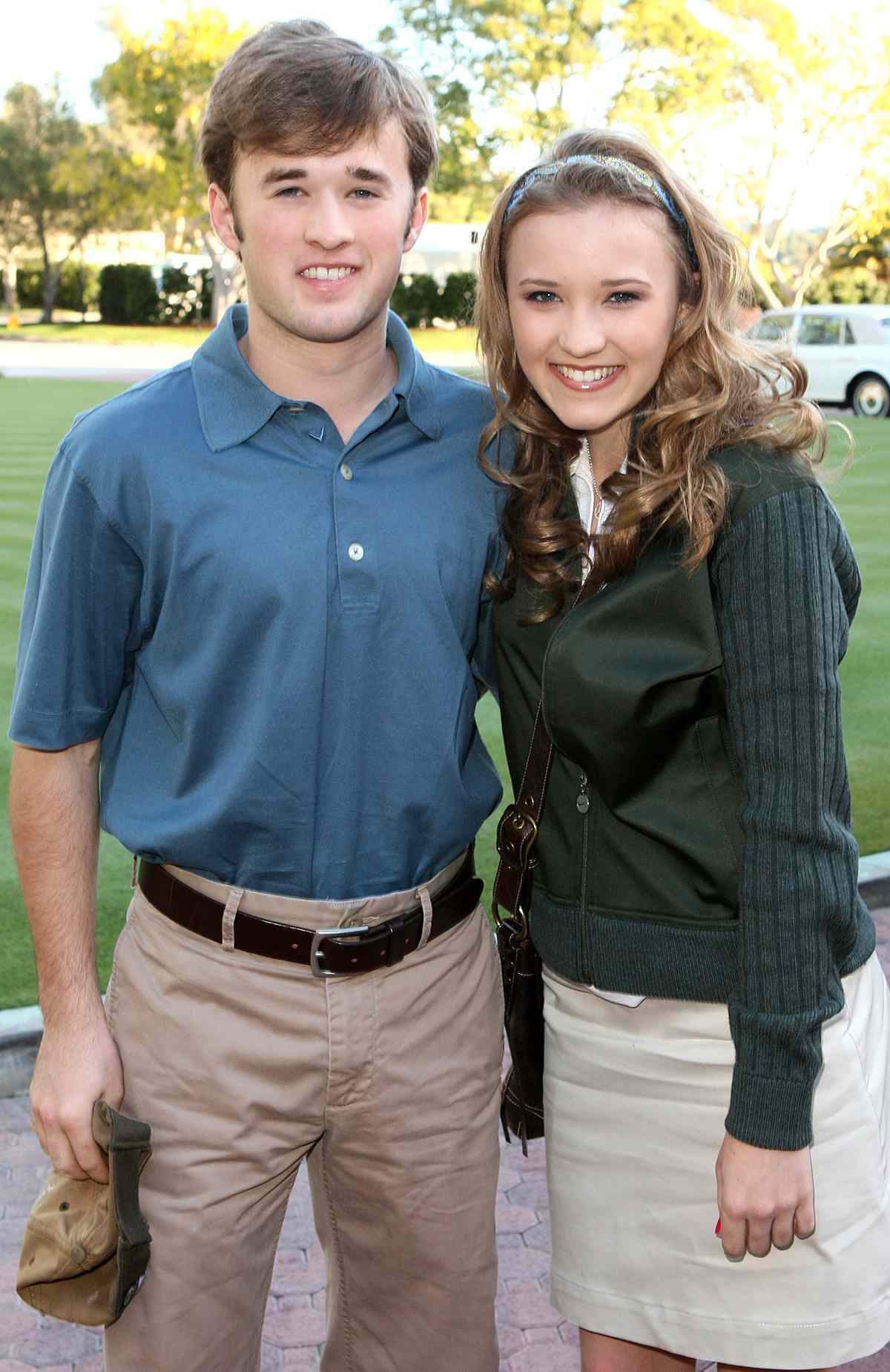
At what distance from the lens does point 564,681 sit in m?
2.25

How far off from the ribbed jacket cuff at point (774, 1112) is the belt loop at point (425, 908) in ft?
2.03

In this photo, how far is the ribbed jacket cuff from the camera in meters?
2.13

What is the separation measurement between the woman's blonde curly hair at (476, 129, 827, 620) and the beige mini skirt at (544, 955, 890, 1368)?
0.71 metres

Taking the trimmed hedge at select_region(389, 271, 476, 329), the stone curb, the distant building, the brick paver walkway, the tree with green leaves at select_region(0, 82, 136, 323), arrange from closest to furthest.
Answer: the brick paver walkway → the stone curb → the trimmed hedge at select_region(389, 271, 476, 329) → the distant building → the tree with green leaves at select_region(0, 82, 136, 323)

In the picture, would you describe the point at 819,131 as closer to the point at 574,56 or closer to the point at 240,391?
the point at 574,56

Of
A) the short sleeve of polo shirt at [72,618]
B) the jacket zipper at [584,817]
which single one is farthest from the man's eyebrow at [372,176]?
the jacket zipper at [584,817]

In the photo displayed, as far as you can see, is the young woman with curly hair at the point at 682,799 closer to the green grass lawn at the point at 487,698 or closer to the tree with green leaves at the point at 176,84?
the green grass lawn at the point at 487,698

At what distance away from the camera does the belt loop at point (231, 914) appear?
2.45 m

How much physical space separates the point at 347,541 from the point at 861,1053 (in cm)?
112

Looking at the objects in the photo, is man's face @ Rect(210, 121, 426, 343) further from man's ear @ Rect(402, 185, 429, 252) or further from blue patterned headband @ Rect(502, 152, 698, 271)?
blue patterned headband @ Rect(502, 152, 698, 271)

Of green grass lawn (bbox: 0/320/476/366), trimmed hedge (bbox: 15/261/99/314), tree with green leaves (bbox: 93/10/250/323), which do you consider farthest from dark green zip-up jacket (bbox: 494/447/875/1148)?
trimmed hedge (bbox: 15/261/99/314)

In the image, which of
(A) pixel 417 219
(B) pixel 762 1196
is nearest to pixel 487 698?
(A) pixel 417 219

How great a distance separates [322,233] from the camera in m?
2.43

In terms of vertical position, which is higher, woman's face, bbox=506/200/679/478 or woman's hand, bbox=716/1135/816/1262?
woman's face, bbox=506/200/679/478
